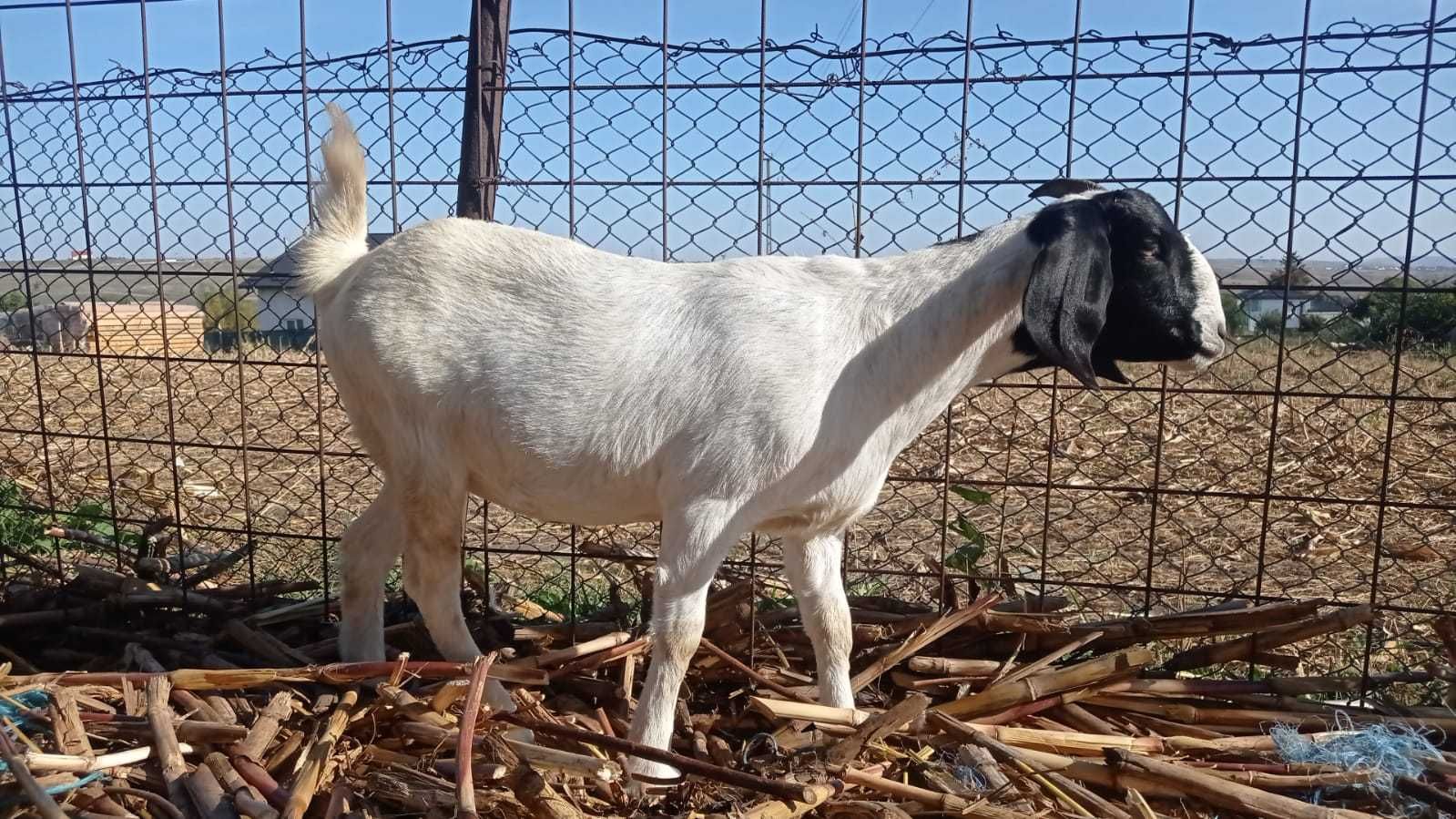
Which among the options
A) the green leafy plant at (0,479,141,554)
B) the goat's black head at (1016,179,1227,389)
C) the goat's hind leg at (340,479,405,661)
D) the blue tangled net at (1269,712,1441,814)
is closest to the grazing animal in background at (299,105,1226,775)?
the goat's black head at (1016,179,1227,389)

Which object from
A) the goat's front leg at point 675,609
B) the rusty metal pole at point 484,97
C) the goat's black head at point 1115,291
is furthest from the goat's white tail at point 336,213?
the goat's black head at point 1115,291

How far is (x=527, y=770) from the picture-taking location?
247cm

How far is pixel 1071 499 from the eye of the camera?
5.91 m

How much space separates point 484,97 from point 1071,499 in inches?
154

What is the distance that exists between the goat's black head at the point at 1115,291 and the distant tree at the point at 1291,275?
0.53 metres

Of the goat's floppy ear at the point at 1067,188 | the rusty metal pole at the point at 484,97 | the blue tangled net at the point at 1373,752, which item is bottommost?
the blue tangled net at the point at 1373,752

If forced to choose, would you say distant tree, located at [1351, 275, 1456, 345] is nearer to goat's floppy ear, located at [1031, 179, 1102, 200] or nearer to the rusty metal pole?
goat's floppy ear, located at [1031, 179, 1102, 200]

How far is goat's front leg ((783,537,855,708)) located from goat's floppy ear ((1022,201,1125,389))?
100 centimetres

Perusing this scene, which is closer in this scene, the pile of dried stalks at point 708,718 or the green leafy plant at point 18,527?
the pile of dried stalks at point 708,718

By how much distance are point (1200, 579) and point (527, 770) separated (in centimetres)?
360

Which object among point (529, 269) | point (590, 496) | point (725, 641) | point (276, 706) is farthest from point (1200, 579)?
point (276, 706)

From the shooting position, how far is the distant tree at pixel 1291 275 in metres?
3.28

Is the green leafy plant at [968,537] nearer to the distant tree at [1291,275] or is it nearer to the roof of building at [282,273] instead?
the distant tree at [1291,275]

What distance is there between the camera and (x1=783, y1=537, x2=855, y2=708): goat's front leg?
332cm
